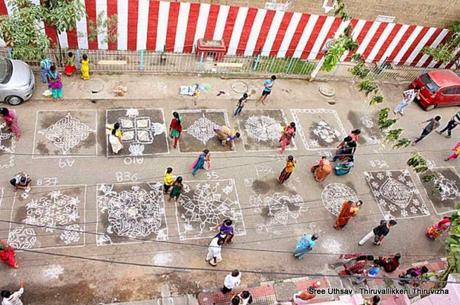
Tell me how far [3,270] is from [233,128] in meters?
9.18

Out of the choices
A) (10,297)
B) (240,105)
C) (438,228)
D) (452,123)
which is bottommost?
(10,297)

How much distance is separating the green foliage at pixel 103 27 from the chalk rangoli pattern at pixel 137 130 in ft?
11.6

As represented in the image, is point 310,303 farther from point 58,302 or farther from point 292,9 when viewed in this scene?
point 292,9

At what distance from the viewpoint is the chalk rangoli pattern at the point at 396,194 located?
15.8 meters

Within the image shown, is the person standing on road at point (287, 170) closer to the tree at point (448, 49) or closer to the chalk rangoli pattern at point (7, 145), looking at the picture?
the chalk rangoli pattern at point (7, 145)

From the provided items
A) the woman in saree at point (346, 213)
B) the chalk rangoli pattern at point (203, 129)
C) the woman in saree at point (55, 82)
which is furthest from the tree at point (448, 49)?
the woman in saree at point (55, 82)

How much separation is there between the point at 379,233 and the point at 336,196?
2.34 m

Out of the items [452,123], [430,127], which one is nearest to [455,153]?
[452,123]

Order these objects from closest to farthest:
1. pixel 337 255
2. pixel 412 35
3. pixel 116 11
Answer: pixel 337 255 < pixel 116 11 < pixel 412 35

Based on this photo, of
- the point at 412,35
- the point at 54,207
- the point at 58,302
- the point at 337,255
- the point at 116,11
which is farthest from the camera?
the point at 412,35

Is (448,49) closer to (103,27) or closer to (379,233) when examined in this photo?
(379,233)

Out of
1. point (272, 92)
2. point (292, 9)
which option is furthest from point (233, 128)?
point (292, 9)

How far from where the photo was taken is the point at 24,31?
1425 centimetres

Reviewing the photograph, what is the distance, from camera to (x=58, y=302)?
11367 mm
